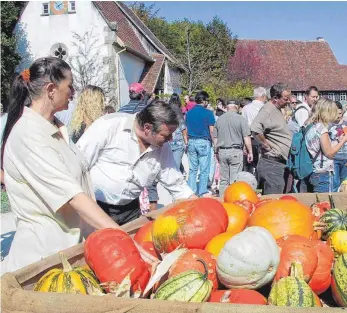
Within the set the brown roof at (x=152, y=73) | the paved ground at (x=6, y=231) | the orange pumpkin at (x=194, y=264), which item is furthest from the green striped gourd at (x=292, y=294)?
the brown roof at (x=152, y=73)

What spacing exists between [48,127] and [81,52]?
27.0m

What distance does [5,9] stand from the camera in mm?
29141

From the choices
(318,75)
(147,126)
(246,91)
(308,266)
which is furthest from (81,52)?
(318,75)

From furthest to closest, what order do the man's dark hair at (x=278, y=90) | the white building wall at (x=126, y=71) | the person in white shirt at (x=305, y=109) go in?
the white building wall at (x=126, y=71) < the person in white shirt at (x=305, y=109) < the man's dark hair at (x=278, y=90)

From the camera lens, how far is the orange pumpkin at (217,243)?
212 centimetres

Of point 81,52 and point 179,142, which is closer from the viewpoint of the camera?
point 179,142

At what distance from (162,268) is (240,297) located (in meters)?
0.32

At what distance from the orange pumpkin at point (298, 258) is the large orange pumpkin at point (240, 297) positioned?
7.0 inches

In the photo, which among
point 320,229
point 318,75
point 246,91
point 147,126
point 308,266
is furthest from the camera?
point 318,75

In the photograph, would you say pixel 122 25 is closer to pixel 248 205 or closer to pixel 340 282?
pixel 248 205

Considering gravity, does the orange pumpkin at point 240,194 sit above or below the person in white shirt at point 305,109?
below

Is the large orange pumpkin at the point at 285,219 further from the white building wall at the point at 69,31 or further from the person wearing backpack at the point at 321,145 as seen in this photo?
the white building wall at the point at 69,31

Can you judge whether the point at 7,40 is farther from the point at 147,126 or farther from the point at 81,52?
the point at 147,126

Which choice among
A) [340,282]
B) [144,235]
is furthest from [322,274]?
[144,235]
